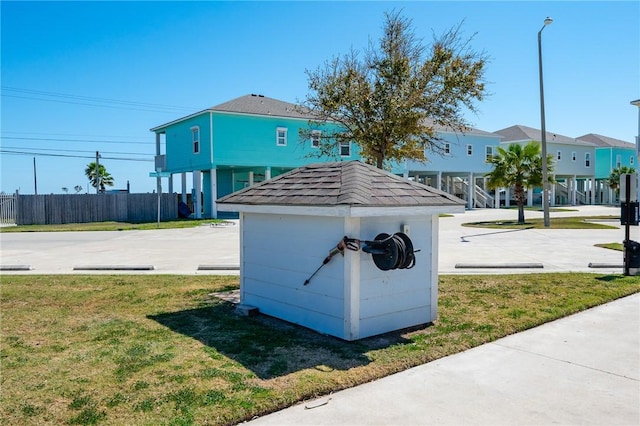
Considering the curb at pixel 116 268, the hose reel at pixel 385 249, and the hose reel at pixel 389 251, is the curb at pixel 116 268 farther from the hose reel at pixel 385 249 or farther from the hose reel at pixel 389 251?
the hose reel at pixel 389 251

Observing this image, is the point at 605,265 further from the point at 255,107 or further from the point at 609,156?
the point at 609,156

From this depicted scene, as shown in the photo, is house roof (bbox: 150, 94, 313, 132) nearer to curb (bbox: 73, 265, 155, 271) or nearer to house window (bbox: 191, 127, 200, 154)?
house window (bbox: 191, 127, 200, 154)

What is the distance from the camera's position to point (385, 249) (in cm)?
550

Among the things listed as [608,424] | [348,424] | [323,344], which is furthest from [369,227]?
[608,424]

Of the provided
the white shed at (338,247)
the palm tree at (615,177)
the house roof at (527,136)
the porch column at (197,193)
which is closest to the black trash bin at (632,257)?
the white shed at (338,247)

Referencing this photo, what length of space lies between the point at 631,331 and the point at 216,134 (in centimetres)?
2470

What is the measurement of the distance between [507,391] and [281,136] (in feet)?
89.3

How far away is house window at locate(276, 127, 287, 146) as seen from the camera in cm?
3023

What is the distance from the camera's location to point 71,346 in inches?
217

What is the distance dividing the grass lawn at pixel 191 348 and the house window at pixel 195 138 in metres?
21.1

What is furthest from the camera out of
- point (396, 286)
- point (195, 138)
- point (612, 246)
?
point (195, 138)

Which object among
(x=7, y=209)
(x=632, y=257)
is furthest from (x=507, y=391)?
(x=7, y=209)

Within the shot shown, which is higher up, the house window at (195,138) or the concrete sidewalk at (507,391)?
the house window at (195,138)

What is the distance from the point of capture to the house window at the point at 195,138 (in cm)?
2942
